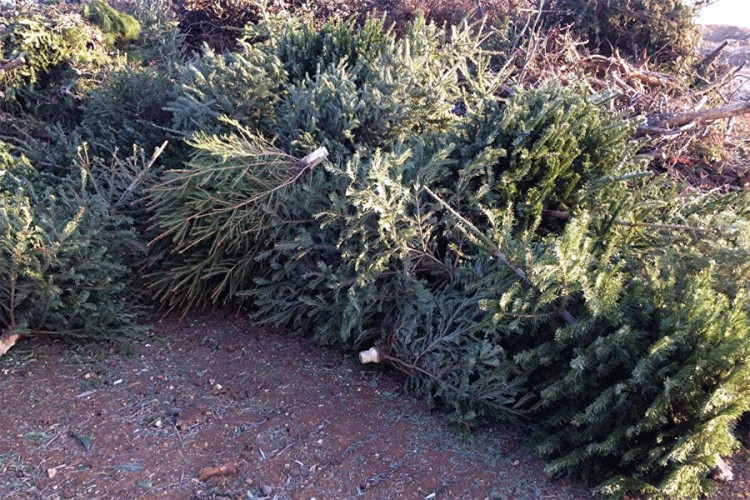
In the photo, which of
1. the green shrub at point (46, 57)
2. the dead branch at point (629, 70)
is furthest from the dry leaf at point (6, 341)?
the dead branch at point (629, 70)

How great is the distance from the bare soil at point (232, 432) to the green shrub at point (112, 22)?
12.6ft

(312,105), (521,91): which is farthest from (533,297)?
(312,105)

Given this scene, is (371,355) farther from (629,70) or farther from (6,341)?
(629,70)

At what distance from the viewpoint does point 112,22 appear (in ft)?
21.6

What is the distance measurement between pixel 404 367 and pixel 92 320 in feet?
6.21

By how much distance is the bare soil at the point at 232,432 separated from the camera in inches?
116

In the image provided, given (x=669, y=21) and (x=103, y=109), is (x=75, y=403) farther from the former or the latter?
(x=669, y=21)

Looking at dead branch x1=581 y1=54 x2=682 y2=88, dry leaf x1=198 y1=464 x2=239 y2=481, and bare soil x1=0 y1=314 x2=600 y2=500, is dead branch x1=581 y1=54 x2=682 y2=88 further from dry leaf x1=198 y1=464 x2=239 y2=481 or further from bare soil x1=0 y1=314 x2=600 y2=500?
dry leaf x1=198 y1=464 x2=239 y2=481

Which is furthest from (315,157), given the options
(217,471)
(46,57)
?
(46,57)

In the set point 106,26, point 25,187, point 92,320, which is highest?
point 106,26

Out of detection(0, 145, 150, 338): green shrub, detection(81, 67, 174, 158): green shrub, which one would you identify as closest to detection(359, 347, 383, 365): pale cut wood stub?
detection(0, 145, 150, 338): green shrub

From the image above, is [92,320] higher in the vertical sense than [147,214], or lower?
lower

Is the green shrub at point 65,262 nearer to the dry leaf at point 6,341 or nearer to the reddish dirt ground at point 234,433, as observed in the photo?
A: the dry leaf at point 6,341

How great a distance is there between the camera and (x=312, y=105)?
4219mm
